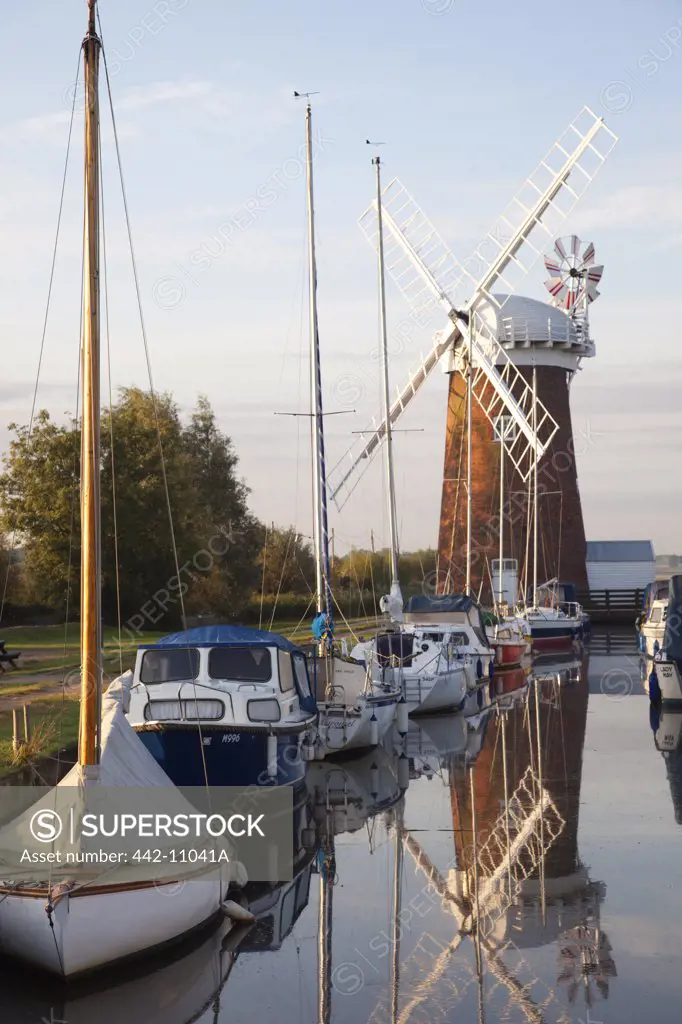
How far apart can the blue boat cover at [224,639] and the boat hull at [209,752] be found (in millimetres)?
2049

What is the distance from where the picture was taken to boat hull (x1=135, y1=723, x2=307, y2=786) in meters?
19.2

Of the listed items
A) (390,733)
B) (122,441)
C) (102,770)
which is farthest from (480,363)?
(102,770)

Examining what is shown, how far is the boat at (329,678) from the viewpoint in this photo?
2542 cm

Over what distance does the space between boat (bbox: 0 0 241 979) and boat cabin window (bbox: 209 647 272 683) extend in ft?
17.4

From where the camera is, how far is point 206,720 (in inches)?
766

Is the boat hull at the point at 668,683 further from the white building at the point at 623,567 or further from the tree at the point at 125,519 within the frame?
the white building at the point at 623,567

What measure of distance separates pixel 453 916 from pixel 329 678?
12.3 metres

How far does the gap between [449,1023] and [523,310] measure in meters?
67.5

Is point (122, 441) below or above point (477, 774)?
above

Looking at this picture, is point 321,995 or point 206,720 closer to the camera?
point 321,995

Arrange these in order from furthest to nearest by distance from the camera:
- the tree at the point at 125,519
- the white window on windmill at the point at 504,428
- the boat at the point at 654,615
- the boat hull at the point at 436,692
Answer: the white window on windmill at the point at 504,428
the tree at the point at 125,519
the boat at the point at 654,615
the boat hull at the point at 436,692

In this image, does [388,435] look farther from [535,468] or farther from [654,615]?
[535,468]

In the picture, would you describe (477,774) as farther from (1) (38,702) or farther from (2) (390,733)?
(1) (38,702)

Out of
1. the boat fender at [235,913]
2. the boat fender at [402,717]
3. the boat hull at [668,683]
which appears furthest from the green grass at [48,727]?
the boat hull at [668,683]
